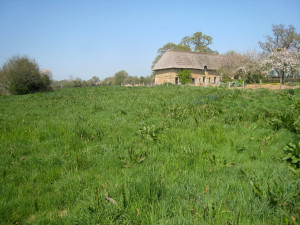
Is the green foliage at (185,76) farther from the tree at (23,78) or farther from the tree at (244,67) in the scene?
the tree at (23,78)

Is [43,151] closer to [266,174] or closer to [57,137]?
[57,137]

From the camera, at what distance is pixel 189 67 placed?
43.5 meters

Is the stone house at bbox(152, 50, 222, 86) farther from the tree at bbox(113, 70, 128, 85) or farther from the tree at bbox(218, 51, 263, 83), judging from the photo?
the tree at bbox(113, 70, 128, 85)

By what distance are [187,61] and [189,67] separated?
7.16 feet

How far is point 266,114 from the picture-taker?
6.20 m

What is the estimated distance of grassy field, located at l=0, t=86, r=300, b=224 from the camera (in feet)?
6.36

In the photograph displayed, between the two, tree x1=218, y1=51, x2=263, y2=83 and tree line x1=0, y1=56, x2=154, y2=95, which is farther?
tree x1=218, y1=51, x2=263, y2=83

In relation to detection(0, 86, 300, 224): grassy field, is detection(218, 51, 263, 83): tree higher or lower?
higher

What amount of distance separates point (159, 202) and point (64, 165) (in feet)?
6.60

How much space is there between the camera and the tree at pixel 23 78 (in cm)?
2870

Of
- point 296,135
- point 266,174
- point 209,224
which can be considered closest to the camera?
point 209,224

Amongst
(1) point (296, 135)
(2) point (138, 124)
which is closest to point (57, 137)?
(2) point (138, 124)

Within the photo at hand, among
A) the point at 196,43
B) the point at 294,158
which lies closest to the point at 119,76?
the point at 196,43

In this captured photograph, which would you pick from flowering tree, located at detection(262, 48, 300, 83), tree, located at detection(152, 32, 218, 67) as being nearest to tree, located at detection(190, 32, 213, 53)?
tree, located at detection(152, 32, 218, 67)
